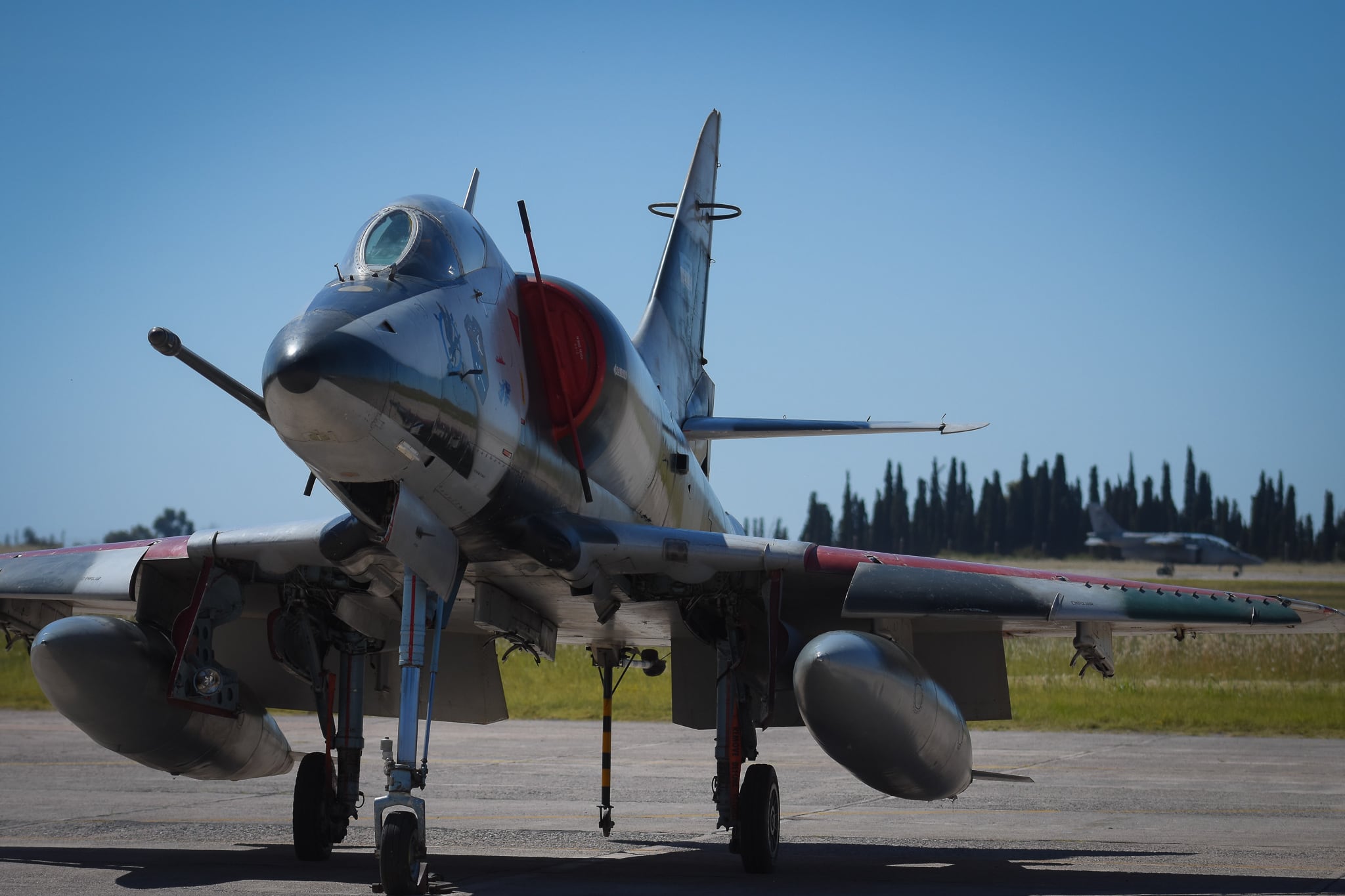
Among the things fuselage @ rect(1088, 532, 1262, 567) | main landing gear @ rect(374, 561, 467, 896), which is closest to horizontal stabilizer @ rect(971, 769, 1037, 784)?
main landing gear @ rect(374, 561, 467, 896)

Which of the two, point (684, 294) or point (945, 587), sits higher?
point (684, 294)

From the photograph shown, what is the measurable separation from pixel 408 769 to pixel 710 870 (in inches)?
120

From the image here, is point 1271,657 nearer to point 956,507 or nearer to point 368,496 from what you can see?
point 368,496

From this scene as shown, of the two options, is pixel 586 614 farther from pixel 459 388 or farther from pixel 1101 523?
pixel 1101 523

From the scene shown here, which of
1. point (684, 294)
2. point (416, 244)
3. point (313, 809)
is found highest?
point (684, 294)

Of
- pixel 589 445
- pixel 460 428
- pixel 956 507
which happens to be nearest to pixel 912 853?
pixel 589 445

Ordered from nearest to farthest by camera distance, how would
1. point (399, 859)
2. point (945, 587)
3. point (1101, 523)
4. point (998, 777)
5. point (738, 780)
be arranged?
1. point (399, 859)
2. point (945, 587)
3. point (738, 780)
4. point (998, 777)
5. point (1101, 523)

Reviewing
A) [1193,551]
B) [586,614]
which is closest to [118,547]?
[586,614]

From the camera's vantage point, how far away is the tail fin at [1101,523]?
419ft

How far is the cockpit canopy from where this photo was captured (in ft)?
26.7

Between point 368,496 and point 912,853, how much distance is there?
18.7ft

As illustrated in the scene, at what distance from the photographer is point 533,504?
8992 millimetres

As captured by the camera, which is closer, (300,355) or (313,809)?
(300,355)

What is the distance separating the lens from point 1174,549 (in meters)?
117
